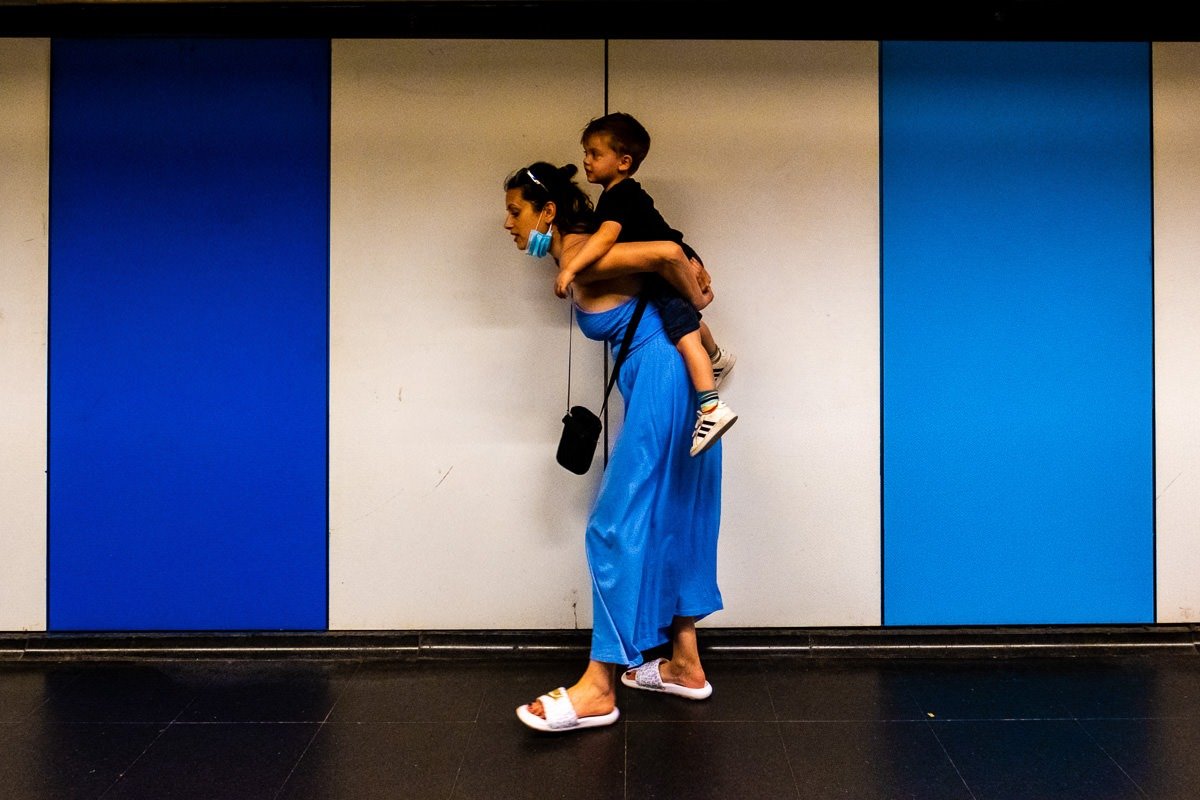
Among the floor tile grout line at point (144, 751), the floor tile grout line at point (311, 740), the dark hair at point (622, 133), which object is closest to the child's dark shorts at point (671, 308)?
the dark hair at point (622, 133)

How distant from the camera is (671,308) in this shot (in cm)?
256

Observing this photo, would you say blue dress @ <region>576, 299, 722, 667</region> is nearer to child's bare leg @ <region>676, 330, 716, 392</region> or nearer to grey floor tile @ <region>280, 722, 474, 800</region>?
child's bare leg @ <region>676, 330, 716, 392</region>

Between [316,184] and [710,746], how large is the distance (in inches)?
84.6

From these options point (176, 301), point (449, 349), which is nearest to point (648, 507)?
point (449, 349)

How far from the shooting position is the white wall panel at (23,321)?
9.59 ft

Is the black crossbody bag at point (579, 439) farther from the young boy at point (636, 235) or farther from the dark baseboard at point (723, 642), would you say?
the dark baseboard at point (723, 642)

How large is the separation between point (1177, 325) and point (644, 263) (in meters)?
1.91

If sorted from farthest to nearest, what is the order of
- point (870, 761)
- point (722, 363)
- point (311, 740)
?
point (722, 363), point (311, 740), point (870, 761)

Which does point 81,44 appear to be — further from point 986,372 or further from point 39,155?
point 986,372

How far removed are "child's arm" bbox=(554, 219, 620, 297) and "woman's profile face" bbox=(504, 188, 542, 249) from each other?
206 millimetres

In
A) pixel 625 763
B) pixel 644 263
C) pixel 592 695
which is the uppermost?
pixel 644 263

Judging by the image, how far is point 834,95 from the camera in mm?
2953

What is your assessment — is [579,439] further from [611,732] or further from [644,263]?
[611,732]

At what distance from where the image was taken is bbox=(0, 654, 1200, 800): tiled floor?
2.13 meters
